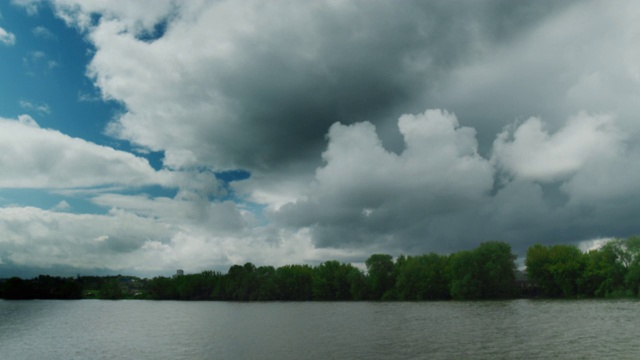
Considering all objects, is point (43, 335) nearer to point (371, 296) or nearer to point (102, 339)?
point (102, 339)

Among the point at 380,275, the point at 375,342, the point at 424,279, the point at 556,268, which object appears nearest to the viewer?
the point at 375,342

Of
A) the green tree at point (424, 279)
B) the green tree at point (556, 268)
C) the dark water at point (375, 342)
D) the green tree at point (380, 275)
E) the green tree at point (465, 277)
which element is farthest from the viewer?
the green tree at point (380, 275)

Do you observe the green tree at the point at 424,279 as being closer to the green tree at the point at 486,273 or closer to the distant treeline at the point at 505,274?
the distant treeline at the point at 505,274

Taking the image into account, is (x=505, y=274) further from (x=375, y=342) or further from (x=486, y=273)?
(x=375, y=342)

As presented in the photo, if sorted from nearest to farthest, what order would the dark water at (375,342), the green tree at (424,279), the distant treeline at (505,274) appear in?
the dark water at (375,342) → the distant treeline at (505,274) → the green tree at (424,279)

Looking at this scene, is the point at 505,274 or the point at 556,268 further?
the point at 505,274

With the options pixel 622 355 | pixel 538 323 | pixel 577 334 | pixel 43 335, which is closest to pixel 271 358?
pixel 622 355

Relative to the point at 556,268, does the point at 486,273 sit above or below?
below

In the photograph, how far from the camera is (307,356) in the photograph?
44.4 m

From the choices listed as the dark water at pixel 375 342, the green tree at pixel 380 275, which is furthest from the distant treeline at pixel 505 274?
the dark water at pixel 375 342

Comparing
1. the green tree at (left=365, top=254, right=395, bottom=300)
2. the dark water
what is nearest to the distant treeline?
the green tree at (left=365, top=254, right=395, bottom=300)

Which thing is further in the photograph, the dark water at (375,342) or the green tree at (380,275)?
the green tree at (380,275)

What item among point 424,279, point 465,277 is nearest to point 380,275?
point 424,279

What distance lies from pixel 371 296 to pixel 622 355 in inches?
6170
